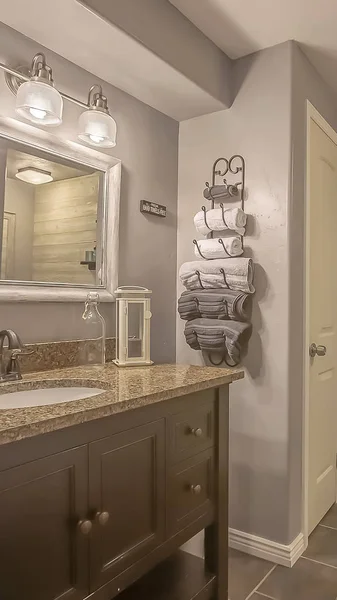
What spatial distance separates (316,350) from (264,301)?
0.41 meters

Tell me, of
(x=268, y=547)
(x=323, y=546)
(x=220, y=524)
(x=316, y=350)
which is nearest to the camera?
(x=220, y=524)

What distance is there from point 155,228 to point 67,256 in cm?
57

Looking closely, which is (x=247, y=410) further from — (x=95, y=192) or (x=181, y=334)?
(x=95, y=192)

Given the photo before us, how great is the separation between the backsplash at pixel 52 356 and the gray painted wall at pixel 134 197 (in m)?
0.04

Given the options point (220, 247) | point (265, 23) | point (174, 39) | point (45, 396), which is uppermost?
point (265, 23)

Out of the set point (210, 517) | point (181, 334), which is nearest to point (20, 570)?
point (210, 517)

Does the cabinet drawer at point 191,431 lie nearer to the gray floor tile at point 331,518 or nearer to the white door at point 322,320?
the white door at point 322,320

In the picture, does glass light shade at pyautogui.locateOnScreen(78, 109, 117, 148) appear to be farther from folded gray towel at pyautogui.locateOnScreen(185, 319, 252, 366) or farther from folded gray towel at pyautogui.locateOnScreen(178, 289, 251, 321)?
folded gray towel at pyautogui.locateOnScreen(185, 319, 252, 366)

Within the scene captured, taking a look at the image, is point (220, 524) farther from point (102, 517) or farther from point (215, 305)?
point (215, 305)

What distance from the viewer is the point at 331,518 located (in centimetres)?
242

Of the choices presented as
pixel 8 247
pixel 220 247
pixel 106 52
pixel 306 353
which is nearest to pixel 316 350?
pixel 306 353

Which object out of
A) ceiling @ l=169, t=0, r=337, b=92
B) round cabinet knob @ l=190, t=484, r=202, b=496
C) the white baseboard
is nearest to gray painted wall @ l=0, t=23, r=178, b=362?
ceiling @ l=169, t=0, r=337, b=92

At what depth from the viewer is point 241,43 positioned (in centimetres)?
208

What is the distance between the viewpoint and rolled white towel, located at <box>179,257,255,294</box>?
2.01 meters
